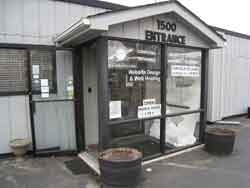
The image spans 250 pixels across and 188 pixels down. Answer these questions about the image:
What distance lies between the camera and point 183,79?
404 cm

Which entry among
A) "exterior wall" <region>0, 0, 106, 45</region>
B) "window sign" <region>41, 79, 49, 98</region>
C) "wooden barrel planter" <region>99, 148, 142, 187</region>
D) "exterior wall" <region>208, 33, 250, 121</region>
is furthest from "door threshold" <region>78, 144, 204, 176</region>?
"exterior wall" <region>208, 33, 250, 121</region>

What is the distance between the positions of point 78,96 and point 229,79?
17.8 ft

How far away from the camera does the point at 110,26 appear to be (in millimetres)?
2893

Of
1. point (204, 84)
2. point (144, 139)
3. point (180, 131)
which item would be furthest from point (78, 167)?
point (204, 84)

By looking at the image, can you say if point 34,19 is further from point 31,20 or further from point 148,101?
point 148,101

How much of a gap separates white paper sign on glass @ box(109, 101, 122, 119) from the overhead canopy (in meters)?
1.10

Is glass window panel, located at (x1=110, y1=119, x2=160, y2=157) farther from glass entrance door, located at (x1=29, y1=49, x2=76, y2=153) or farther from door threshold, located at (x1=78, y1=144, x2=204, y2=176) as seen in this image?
glass entrance door, located at (x1=29, y1=49, x2=76, y2=153)

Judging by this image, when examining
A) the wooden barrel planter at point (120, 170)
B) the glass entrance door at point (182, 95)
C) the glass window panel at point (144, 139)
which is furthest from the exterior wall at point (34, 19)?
the wooden barrel planter at point (120, 170)

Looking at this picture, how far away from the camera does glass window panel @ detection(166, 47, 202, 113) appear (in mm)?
3767

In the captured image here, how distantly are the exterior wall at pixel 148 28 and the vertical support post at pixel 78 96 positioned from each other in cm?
115

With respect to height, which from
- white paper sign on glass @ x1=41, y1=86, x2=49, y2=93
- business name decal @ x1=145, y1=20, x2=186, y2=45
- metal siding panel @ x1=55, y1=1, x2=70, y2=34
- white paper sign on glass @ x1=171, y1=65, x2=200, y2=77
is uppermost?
metal siding panel @ x1=55, y1=1, x2=70, y2=34

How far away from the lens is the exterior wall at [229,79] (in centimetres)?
625

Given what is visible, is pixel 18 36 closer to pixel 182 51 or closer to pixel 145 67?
pixel 145 67

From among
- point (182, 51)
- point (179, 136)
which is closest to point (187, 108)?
point (179, 136)
